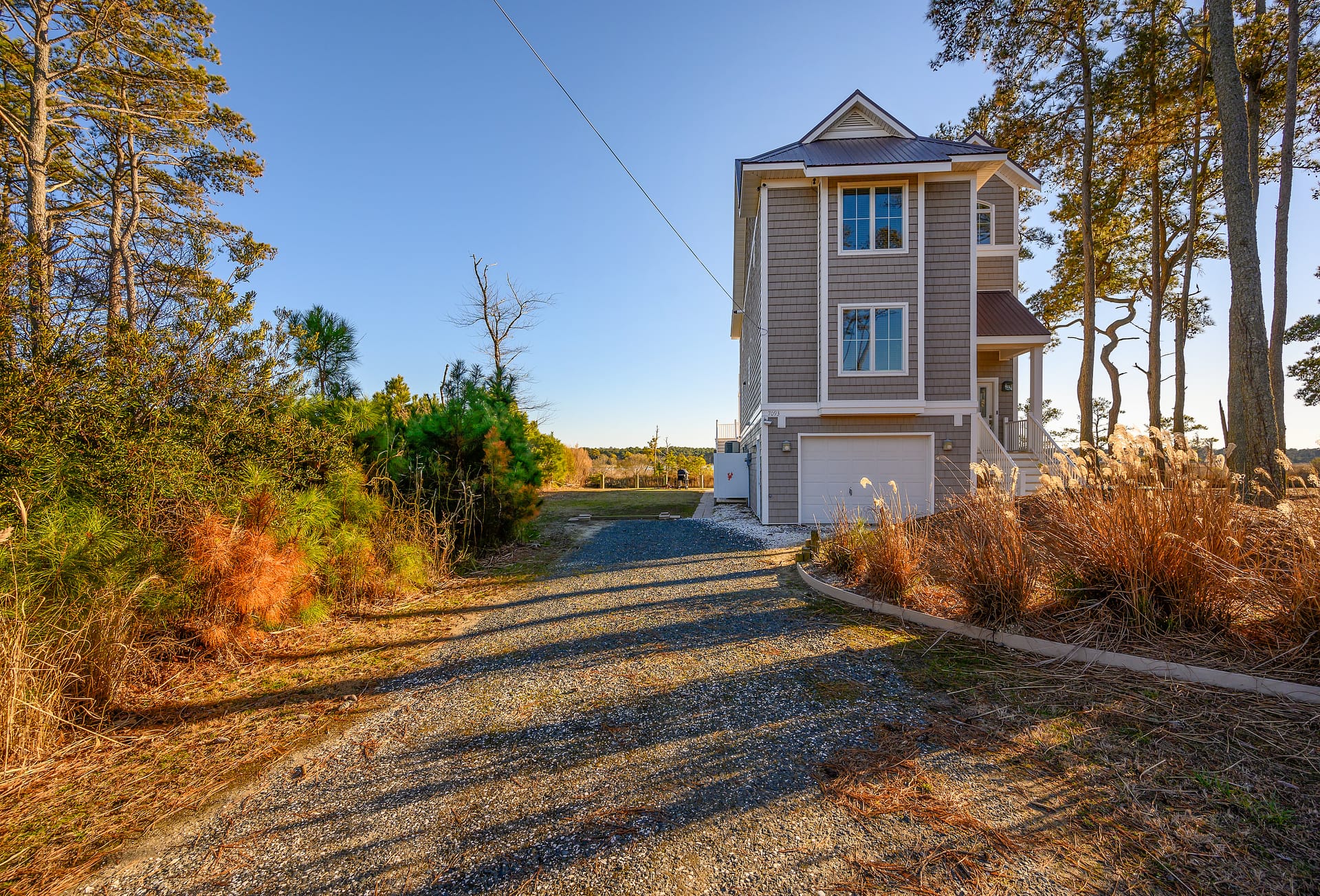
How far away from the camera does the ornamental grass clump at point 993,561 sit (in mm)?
3844

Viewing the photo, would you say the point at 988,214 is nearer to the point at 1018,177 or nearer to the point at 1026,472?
the point at 1018,177

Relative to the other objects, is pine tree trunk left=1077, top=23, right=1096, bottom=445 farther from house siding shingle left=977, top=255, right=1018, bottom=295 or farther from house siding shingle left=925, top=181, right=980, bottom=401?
house siding shingle left=925, top=181, right=980, bottom=401

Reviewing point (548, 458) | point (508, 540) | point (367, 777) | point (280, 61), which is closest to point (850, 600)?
point (367, 777)

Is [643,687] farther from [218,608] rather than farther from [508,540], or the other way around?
[508,540]

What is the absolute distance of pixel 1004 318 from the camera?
11.2m

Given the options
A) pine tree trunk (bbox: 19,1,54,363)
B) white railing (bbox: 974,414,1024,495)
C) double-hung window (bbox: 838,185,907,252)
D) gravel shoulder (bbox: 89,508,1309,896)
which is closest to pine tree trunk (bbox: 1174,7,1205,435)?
white railing (bbox: 974,414,1024,495)

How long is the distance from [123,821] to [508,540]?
21.5 ft

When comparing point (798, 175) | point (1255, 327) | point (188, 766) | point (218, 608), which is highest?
point (798, 175)

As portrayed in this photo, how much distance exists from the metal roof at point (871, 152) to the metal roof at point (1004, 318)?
11.0 ft

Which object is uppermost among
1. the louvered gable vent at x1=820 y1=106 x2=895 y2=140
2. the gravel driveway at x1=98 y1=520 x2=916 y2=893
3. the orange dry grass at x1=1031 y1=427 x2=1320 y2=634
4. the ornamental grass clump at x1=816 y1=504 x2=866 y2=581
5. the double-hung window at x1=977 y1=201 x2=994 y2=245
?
the louvered gable vent at x1=820 y1=106 x2=895 y2=140

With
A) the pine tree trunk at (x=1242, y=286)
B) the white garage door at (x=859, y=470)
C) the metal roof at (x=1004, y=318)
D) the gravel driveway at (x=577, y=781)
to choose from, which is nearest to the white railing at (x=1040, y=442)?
the metal roof at (x=1004, y=318)

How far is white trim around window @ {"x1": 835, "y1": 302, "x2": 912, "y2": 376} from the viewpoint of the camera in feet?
33.0

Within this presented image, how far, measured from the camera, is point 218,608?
3619 millimetres

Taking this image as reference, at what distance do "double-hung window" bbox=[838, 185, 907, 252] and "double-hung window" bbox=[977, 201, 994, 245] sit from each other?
4.07 m
